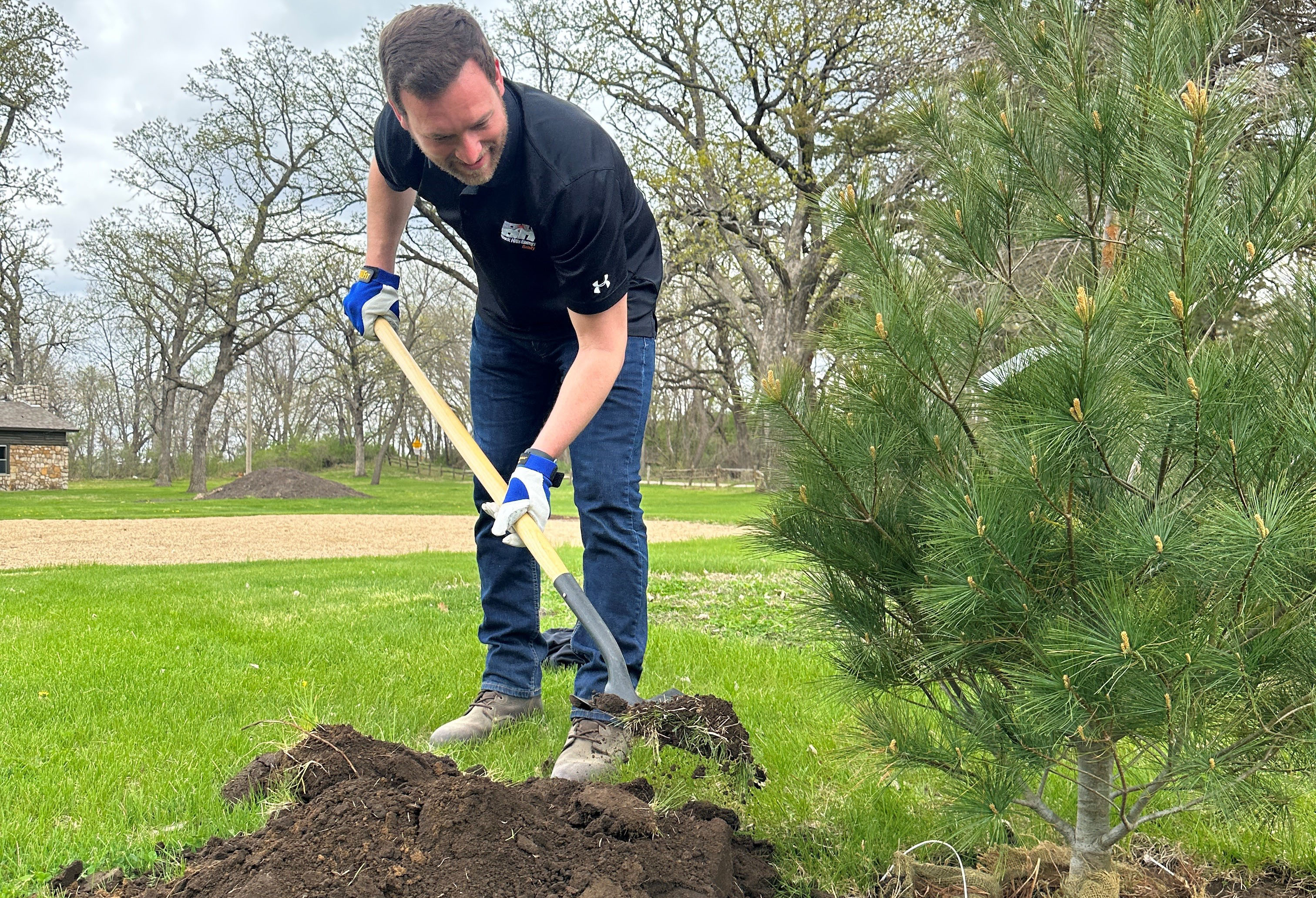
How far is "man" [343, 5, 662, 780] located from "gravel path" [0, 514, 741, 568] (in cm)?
784

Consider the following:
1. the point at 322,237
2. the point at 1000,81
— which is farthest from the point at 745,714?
the point at 322,237

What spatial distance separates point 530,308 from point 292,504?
2045cm

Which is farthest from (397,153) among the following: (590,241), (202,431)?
(202,431)

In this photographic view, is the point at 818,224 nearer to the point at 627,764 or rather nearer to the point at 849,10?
the point at 627,764

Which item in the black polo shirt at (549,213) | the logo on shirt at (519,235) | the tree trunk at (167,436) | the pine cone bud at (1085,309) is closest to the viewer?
the pine cone bud at (1085,309)

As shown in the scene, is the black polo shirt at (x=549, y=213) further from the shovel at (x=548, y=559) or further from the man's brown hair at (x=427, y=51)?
the shovel at (x=548, y=559)

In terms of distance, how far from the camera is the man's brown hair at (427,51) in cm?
215

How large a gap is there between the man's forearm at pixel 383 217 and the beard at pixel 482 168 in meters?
0.57

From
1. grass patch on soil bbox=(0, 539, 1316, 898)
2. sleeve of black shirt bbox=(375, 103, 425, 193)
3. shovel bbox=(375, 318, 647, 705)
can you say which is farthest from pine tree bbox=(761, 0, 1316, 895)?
sleeve of black shirt bbox=(375, 103, 425, 193)

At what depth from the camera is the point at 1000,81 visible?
6.05 feet

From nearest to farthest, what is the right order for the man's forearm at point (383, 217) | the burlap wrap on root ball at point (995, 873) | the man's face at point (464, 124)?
the burlap wrap on root ball at point (995, 873) → the man's face at point (464, 124) → the man's forearm at point (383, 217)

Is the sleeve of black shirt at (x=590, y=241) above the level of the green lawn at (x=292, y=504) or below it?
above

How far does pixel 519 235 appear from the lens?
8.79 feet

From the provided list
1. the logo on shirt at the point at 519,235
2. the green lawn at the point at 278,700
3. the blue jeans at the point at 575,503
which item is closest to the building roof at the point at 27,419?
the green lawn at the point at 278,700
